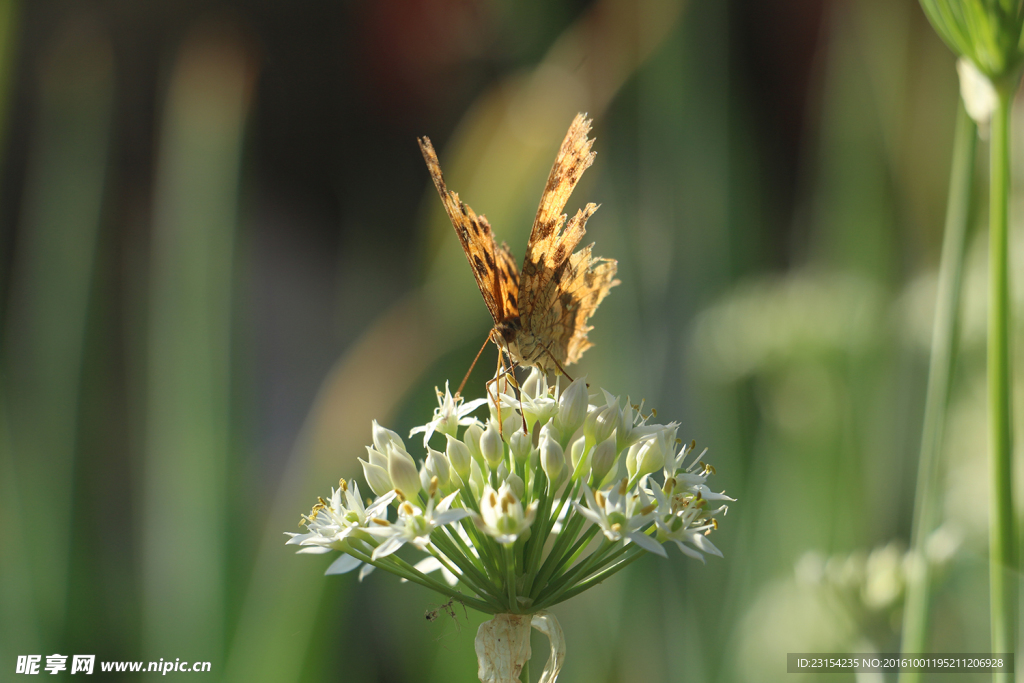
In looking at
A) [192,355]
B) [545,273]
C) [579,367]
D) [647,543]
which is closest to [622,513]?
[647,543]

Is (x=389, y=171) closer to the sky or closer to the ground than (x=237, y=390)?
closer to the sky

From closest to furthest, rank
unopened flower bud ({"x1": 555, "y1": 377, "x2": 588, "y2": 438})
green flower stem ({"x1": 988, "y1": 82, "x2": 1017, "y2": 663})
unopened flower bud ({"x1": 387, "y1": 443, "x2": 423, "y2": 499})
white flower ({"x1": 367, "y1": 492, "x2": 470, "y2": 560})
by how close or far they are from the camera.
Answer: green flower stem ({"x1": 988, "y1": 82, "x2": 1017, "y2": 663})
white flower ({"x1": 367, "y1": 492, "x2": 470, "y2": 560})
unopened flower bud ({"x1": 387, "y1": 443, "x2": 423, "y2": 499})
unopened flower bud ({"x1": 555, "y1": 377, "x2": 588, "y2": 438})

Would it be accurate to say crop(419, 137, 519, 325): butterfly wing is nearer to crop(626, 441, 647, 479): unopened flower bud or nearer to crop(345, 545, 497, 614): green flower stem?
crop(626, 441, 647, 479): unopened flower bud


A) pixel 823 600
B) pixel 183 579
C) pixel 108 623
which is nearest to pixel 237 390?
pixel 183 579

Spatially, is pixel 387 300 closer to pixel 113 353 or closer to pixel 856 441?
pixel 113 353

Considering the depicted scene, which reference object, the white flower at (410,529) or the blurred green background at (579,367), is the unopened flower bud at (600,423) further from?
the blurred green background at (579,367)

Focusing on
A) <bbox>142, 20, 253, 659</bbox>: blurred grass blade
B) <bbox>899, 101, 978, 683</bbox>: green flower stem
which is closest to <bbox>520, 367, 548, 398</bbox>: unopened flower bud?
<bbox>899, 101, 978, 683</bbox>: green flower stem

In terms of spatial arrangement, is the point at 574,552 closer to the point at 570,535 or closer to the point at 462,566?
the point at 570,535
